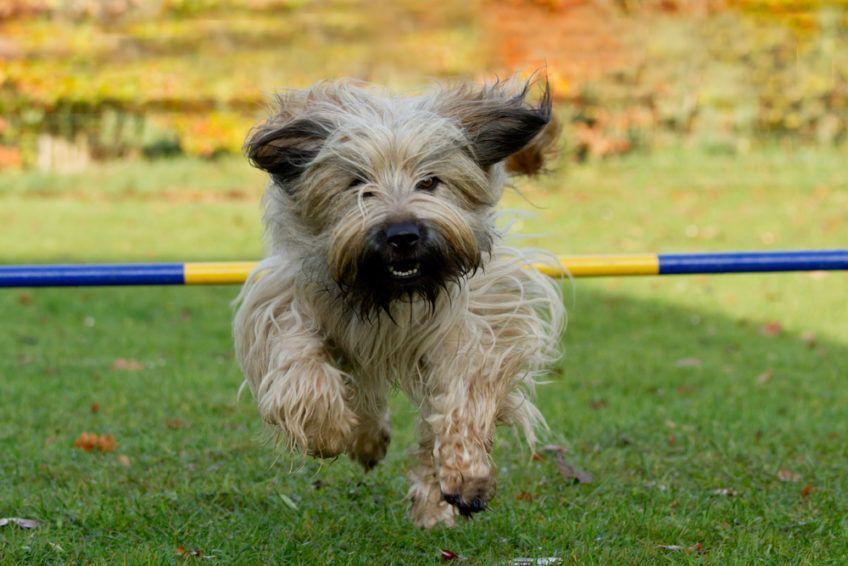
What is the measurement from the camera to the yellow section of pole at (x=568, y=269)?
4.43 meters

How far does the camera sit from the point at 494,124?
3.70m

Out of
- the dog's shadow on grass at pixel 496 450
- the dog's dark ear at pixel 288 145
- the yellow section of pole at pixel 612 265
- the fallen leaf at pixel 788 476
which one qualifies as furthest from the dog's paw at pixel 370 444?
the fallen leaf at pixel 788 476

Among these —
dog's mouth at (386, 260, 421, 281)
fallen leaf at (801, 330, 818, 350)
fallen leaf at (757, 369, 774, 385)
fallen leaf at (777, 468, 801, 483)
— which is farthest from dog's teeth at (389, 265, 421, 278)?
fallen leaf at (801, 330, 818, 350)

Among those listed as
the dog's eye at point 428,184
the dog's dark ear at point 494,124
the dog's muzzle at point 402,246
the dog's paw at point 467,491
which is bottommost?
the dog's paw at point 467,491

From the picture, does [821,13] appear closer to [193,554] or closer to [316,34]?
[316,34]

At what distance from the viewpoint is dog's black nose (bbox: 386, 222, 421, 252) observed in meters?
3.28

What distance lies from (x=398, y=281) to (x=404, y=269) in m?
0.05

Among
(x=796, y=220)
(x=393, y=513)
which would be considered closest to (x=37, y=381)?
(x=393, y=513)

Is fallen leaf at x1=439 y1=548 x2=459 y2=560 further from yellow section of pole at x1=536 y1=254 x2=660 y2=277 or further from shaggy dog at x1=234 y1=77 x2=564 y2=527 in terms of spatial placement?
yellow section of pole at x1=536 y1=254 x2=660 y2=277

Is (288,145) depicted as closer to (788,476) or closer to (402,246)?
(402,246)

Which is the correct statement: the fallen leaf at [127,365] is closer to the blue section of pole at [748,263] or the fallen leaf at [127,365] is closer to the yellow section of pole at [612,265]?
the yellow section of pole at [612,265]

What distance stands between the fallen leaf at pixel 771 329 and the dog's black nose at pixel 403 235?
5.94m

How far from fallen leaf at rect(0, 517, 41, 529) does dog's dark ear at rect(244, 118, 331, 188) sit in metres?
1.49

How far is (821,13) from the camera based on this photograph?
47.6 feet
